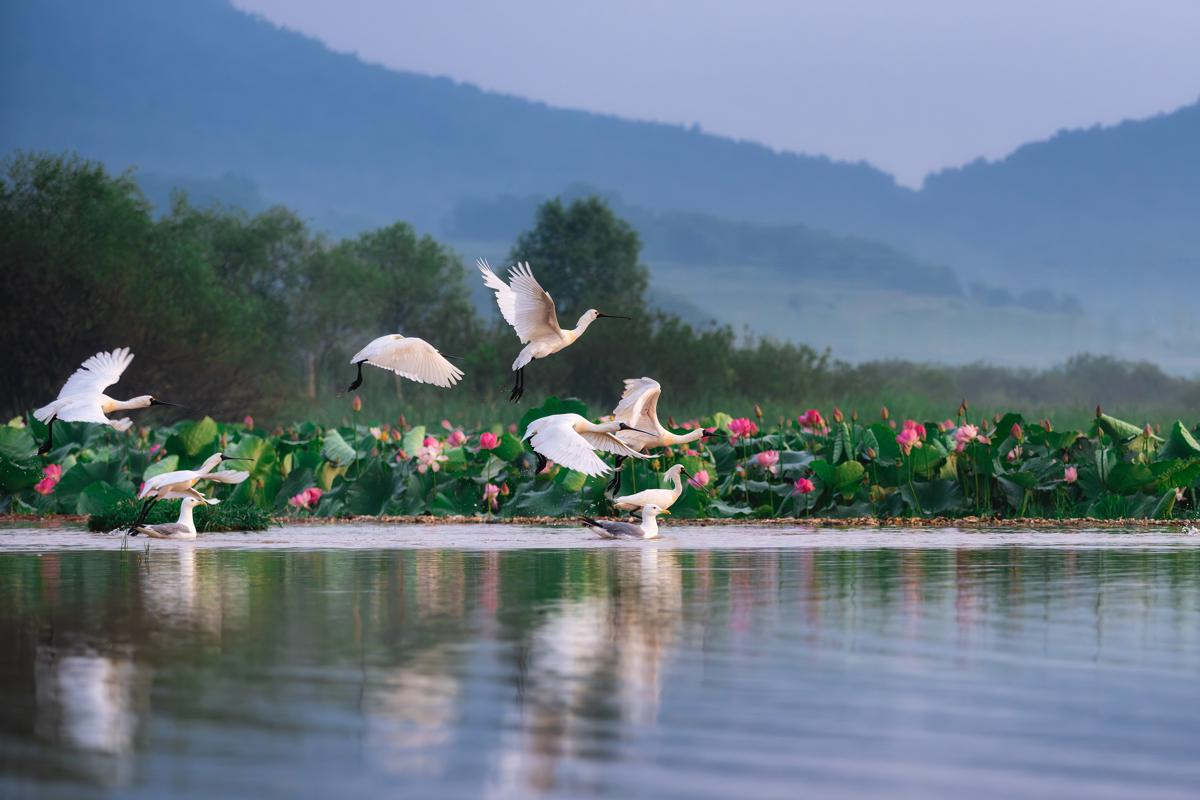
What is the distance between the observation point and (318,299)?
10031cm

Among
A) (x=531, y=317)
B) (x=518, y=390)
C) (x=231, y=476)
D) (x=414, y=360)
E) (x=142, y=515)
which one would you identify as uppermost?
(x=531, y=317)

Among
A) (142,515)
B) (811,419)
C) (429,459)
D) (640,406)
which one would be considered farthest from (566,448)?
(811,419)

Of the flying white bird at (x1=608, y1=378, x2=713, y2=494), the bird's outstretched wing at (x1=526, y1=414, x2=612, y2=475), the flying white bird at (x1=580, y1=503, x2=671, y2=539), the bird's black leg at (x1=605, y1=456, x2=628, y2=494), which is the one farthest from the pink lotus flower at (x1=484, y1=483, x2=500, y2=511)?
the bird's outstretched wing at (x1=526, y1=414, x2=612, y2=475)

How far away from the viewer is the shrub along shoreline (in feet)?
62.1

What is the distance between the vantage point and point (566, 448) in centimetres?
1493

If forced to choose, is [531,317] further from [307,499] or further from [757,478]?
[307,499]

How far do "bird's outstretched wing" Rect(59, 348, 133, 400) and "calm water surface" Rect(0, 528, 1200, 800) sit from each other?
204 inches

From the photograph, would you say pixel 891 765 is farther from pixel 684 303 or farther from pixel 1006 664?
pixel 684 303

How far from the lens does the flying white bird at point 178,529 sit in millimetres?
16578

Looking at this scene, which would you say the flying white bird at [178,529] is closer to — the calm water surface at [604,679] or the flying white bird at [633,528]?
the calm water surface at [604,679]

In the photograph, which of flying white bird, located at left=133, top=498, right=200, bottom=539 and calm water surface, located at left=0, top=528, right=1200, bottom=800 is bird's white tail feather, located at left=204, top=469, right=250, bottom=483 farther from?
calm water surface, located at left=0, top=528, right=1200, bottom=800

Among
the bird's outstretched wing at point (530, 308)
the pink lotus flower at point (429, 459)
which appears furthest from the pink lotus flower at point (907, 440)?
the pink lotus flower at point (429, 459)

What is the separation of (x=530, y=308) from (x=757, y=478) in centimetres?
398

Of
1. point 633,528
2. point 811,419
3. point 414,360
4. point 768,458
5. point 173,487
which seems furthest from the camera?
point 811,419
